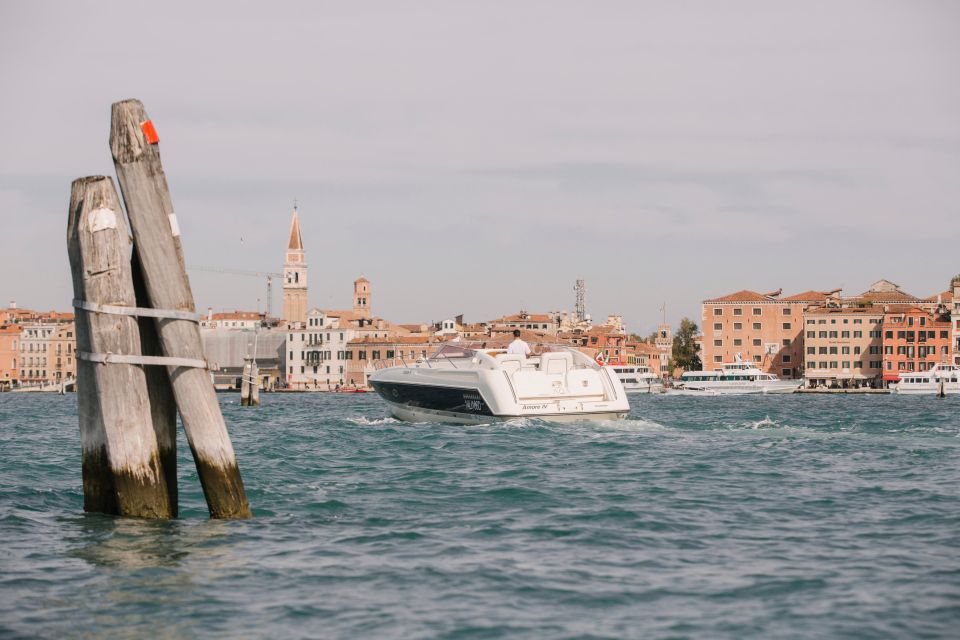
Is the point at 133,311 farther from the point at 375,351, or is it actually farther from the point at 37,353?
the point at 37,353

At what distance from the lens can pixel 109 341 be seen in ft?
33.0

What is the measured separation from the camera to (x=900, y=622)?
786 centimetres

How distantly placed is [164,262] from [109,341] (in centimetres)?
78

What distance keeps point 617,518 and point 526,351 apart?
17065 mm

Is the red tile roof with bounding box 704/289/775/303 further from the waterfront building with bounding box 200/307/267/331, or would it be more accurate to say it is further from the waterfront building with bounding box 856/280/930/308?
the waterfront building with bounding box 200/307/267/331

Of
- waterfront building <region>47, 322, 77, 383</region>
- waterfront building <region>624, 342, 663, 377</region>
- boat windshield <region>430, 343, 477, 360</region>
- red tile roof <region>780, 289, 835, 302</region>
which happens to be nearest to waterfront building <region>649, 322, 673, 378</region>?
waterfront building <region>624, 342, 663, 377</region>

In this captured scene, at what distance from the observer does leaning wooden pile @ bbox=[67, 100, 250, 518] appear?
1007 cm

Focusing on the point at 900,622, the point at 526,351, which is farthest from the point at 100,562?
the point at 526,351

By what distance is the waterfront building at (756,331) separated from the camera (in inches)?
4931

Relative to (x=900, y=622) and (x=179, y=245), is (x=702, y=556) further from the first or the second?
(x=179, y=245)

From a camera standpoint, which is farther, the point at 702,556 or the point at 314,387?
the point at 314,387

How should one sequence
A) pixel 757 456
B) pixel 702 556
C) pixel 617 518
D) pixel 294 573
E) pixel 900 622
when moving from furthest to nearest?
pixel 757 456
pixel 617 518
pixel 702 556
pixel 294 573
pixel 900 622

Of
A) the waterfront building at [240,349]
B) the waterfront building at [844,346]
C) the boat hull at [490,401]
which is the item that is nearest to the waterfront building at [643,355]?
the waterfront building at [844,346]

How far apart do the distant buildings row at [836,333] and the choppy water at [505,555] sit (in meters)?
103
